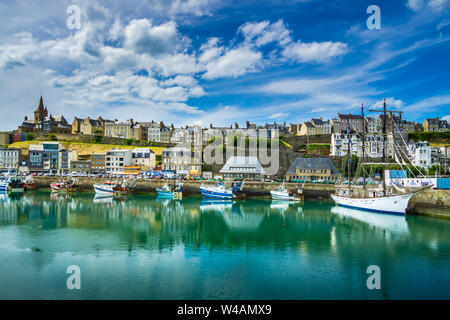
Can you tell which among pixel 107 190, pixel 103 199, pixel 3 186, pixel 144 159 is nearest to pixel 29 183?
pixel 3 186

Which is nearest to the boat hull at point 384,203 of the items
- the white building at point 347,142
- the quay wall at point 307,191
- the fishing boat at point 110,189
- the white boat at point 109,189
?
the quay wall at point 307,191

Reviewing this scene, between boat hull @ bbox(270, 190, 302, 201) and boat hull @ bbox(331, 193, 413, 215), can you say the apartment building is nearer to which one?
boat hull @ bbox(270, 190, 302, 201)

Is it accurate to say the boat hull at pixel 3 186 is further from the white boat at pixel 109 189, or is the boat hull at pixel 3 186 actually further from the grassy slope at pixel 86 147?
the grassy slope at pixel 86 147

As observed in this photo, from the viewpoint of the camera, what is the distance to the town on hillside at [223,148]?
137 ft

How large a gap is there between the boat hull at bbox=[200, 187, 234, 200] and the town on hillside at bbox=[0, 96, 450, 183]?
8644 millimetres

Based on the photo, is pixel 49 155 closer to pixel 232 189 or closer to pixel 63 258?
pixel 232 189

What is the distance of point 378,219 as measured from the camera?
2123cm

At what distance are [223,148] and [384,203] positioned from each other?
2801 cm

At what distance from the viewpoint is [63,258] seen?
38.0 feet

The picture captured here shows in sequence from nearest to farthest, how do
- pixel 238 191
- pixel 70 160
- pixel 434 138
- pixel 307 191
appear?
pixel 307 191 < pixel 238 191 < pixel 434 138 < pixel 70 160

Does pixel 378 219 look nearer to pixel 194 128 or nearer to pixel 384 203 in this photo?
pixel 384 203

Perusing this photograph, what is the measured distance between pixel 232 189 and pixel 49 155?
3653 centimetres

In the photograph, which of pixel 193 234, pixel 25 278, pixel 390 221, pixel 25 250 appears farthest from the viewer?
pixel 390 221
